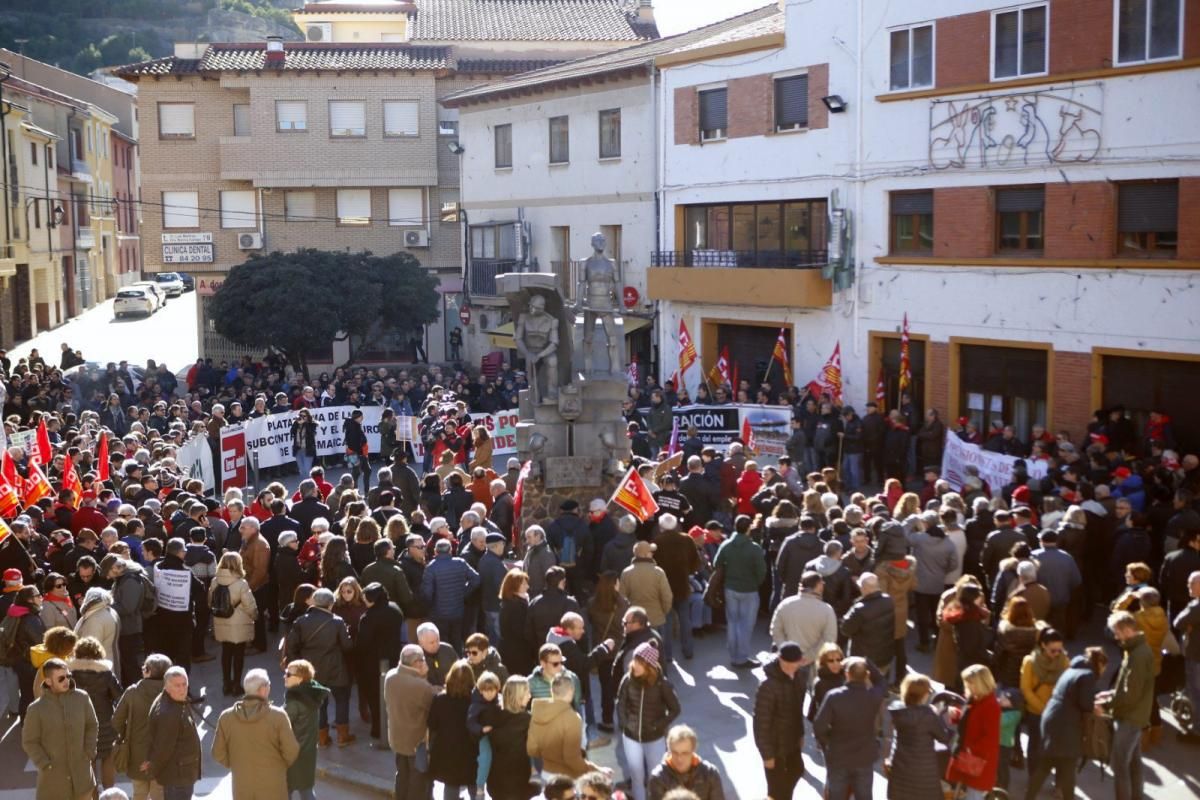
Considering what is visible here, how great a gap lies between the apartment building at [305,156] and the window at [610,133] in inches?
426

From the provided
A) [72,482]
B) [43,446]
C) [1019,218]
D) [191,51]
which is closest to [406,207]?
[191,51]

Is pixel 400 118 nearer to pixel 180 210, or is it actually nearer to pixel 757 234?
pixel 180 210

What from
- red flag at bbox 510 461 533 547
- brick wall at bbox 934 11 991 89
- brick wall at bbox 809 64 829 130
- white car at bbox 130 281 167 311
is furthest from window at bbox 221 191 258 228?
red flag at bbox 510 461 533 547

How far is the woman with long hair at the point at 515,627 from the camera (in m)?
12.3

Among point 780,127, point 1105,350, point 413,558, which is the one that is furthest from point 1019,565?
point 780,127

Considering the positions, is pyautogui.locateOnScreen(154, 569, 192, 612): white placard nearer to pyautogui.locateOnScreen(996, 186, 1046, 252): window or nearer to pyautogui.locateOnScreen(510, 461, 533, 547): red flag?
pyautogui.locateOnScreen(510, 461, 533, 547): red flag

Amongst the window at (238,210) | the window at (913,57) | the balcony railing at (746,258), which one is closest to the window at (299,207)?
the window at (238,210)

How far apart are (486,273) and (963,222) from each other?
2054 centimetres

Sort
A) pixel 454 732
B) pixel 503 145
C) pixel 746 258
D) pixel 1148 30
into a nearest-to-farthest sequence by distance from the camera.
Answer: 1. pixel 454 732
2. pixel 1148 30
3. pixel 746 258
4. pixel 503 145

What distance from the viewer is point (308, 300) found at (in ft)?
125

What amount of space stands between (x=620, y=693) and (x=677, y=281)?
75.5 feet

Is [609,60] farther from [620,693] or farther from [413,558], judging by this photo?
[620,693]

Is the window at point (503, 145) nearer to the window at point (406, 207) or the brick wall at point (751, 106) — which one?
the window at point (406, 207)

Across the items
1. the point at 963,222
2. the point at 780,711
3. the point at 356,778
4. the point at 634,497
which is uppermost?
the point at 963,222
